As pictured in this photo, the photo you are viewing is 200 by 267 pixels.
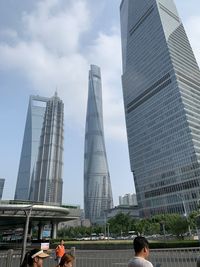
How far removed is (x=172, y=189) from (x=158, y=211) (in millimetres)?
13323

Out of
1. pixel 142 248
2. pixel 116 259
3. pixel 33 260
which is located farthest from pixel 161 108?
pixel 33 260

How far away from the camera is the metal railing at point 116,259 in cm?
1109

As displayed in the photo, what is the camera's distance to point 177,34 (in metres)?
148

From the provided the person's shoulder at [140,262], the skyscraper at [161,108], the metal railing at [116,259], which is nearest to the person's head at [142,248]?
the person's shoulder at [140,262]

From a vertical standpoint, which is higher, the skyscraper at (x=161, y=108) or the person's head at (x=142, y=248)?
the skyscraper at (x=161, y=108)

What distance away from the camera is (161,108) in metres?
133

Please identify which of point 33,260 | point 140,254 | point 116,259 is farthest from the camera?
point 116,259

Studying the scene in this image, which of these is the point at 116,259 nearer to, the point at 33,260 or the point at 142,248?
the point at 33,260

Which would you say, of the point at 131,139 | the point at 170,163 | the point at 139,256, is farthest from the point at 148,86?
the point at 139,256

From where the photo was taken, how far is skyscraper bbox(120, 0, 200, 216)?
380 feet

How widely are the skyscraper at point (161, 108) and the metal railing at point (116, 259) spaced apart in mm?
95714

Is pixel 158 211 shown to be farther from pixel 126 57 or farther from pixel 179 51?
pixel 126 57

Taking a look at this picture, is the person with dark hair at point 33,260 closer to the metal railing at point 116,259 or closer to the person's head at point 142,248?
the person's head at point 142,248

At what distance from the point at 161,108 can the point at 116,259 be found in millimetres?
124230
